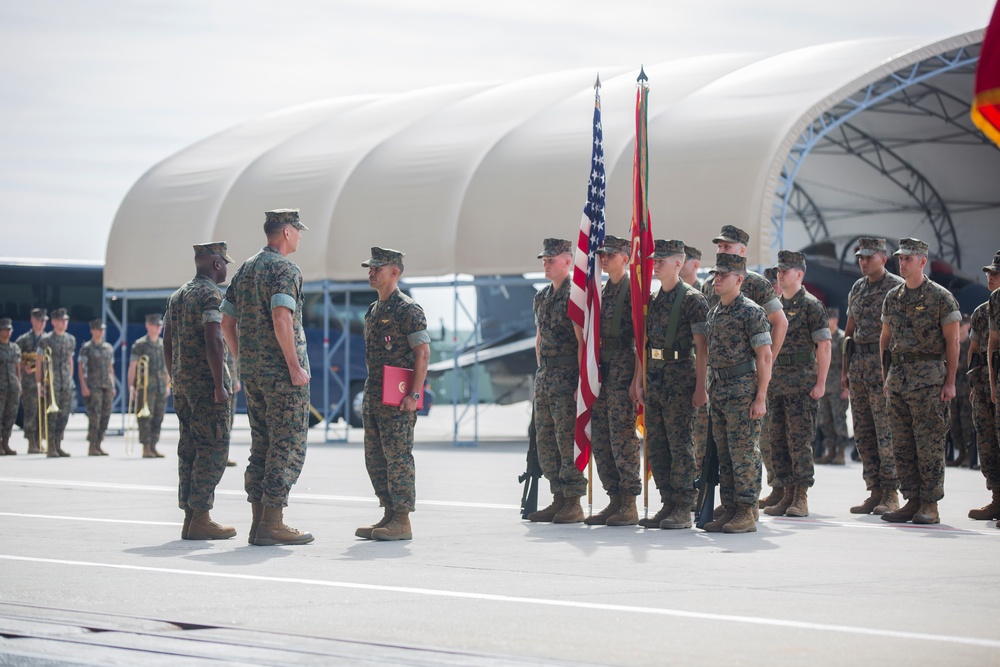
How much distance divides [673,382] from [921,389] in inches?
70.6

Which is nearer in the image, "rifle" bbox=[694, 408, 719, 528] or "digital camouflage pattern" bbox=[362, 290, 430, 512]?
"digital camouflage pattern" bbox=[362, 290, 430, 512]

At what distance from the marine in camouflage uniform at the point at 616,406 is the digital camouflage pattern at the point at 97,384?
445 inches

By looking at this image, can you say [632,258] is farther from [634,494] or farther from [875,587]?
[875,587]

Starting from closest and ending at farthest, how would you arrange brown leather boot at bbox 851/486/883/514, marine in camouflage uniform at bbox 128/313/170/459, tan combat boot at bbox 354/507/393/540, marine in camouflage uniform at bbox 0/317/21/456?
tan combat boot at bbox 354/507/393/540, brown leather boot at bbox 851/486/883/514, marine in camouflage uniform at bbox 128/313/170/459, marine in camouflage uniform at bbox 0/317/21/456

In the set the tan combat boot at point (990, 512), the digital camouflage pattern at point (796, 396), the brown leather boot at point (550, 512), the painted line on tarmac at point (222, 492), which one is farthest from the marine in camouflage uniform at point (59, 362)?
the tan combat boot at point (990, 512)

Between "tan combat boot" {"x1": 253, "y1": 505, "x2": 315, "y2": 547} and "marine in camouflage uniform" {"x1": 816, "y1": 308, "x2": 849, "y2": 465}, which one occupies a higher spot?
"marine in camouflage uniform" {"x1": 816, "y1": 308, "x2": 849, "y2": 465}

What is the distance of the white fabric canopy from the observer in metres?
19.7

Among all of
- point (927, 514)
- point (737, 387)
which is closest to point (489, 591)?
point (737, 387)

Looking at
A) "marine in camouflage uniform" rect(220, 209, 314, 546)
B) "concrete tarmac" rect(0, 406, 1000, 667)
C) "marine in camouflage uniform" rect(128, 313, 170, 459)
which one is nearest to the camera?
"concrete tarmac" rect(0, 406, 1000, 667)

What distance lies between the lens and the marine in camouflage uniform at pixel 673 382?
9.33m

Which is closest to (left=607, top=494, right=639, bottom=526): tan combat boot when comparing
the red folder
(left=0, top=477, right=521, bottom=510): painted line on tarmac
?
(left=0, top=477, right=521, bottom=510): painted line on tarmac

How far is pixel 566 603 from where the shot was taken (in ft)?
20.2

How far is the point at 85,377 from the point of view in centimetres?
1956

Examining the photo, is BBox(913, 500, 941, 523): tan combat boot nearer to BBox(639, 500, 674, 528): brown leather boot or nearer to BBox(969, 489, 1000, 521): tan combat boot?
BBox(969, 489, 1000, 521): tan combat boot
